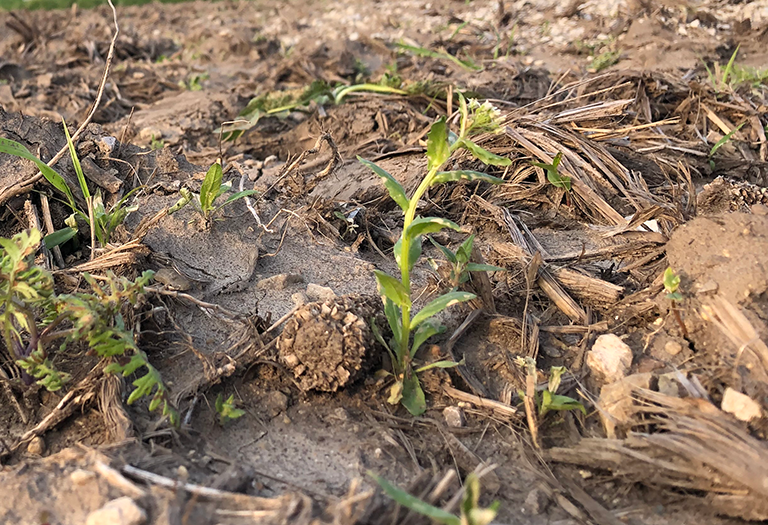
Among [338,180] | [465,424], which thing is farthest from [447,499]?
[338,180]

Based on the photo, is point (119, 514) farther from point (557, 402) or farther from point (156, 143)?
point (156, 143)

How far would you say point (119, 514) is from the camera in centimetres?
145

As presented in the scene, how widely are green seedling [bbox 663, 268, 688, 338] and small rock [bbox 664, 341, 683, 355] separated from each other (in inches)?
1.9

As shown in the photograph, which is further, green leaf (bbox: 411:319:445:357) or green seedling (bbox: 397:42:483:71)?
green seedling (bbox: 397:42:483:71)

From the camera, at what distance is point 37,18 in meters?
7.88

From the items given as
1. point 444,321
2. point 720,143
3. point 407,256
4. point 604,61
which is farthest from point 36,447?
point 604,61

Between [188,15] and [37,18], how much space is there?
182 centimetres

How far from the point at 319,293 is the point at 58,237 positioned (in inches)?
41.2

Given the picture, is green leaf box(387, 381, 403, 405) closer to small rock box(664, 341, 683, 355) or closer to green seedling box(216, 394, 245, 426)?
green seedling box(216, 394, 245, 426)

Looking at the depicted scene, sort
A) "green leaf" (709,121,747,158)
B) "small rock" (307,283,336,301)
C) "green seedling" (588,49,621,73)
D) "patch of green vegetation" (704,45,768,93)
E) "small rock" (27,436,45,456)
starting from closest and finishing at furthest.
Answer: "small rock" (27,436,45,456) → "small rock" (307,283,336,301) → "green leaf" (709,121,747,158) → "patch of green vegetation" (704,45,768,93) → "green seedling" (588,49,621,73)

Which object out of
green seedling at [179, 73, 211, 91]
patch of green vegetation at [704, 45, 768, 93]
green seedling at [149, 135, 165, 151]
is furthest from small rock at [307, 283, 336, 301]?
green seedling at [179, 73, 211, 91]

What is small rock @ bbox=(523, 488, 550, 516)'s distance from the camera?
1771 millimetres

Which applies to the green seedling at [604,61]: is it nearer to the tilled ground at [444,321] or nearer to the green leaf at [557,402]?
the tilled ground at [444,321]

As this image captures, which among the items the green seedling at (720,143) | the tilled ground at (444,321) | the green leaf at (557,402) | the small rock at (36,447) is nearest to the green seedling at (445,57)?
the tilled ground at (444,321)
